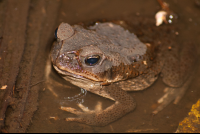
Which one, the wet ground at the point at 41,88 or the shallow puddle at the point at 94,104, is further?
the shallow puddle at the point at 94,104

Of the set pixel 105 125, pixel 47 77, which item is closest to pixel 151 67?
pixel 105 125

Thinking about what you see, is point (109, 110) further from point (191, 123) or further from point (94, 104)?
point (191, 123)

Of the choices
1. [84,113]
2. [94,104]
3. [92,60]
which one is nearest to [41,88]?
[84,113]

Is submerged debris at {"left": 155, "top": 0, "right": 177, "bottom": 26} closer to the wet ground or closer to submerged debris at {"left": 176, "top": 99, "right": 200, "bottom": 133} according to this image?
the wet ground

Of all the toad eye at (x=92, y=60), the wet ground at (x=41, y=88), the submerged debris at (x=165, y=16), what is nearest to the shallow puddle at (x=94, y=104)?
the wet ground at (x=41, y=88)

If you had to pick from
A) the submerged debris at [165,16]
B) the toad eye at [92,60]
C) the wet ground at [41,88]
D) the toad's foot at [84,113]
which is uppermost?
the submerged debris at [165,16]

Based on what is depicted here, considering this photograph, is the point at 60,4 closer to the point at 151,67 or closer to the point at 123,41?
the point at 123,41

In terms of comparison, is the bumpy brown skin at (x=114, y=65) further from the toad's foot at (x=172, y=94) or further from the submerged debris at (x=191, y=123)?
the submerged debris at (x=191, y=123)
